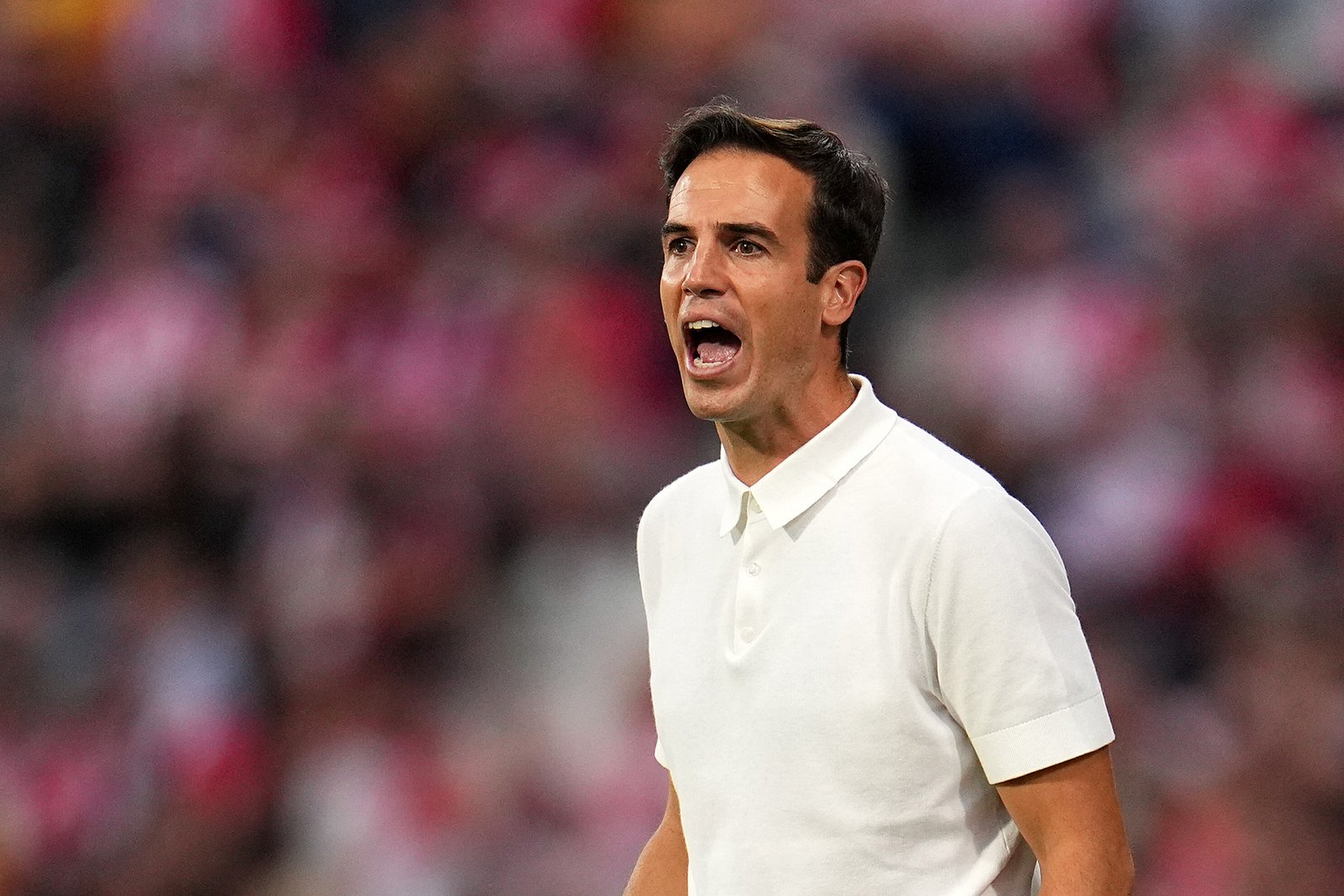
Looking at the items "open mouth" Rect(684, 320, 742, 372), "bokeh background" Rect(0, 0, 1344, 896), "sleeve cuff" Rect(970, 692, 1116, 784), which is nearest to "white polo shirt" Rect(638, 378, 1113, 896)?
"sleeve cuff" Rect(970, 692, 1116, 784)

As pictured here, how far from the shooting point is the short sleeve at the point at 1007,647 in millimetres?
1247

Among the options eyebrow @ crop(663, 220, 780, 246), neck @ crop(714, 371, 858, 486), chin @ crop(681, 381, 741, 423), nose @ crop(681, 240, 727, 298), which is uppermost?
eyebrow @ crop(663, 220, 780, 246)

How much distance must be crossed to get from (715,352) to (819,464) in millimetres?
128

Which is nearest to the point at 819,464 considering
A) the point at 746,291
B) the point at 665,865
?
the point at 746,291

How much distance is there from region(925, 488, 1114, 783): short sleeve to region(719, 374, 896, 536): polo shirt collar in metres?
0.14

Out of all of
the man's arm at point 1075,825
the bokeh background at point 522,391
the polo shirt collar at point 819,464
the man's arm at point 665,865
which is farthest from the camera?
the bokeh background at point 522,391

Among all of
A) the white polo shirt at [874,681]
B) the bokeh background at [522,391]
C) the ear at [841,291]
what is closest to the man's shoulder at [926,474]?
the white polo shirt at [874,681]

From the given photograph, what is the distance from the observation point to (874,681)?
1299mm

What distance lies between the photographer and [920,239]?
3.10 meters

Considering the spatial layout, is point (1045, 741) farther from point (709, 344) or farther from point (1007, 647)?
point (709, 344)

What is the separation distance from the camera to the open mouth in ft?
4.59

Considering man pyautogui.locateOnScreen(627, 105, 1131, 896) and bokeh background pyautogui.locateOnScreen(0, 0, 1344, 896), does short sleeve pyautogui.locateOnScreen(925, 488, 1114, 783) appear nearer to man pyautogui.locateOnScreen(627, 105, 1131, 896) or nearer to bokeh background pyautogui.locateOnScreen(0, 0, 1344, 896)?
man pyautogui.locateOnScreen(627, 105, 1131, 896)

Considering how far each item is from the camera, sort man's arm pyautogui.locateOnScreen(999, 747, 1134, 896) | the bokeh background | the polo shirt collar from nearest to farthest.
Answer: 1. man's arm pyautogui.locateOnScreen(999, 747, 1134, 896)
2. the polo shirt collar
3. the bokeh background

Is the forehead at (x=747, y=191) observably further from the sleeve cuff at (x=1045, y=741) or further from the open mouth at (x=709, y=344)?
the sleeve cuff at (x=1045, y=741)
